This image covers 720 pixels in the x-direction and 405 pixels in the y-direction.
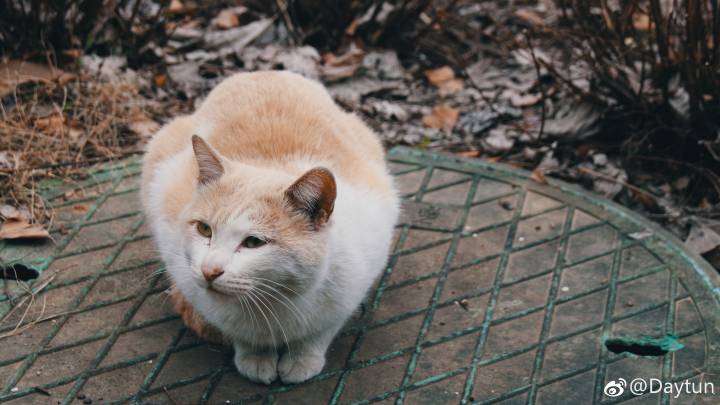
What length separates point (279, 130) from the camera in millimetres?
2867

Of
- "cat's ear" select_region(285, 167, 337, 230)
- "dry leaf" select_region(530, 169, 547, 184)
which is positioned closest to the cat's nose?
"cat's ear" select_region(285, 167, 337, 230)

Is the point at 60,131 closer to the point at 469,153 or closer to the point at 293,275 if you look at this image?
the point at 469,153

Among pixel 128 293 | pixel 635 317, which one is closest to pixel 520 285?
pixel 635 317

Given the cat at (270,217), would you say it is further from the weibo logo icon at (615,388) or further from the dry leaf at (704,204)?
the dry leaf at (704,204)

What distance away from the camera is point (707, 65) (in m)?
3.53

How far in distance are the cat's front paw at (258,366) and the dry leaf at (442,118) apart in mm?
2265

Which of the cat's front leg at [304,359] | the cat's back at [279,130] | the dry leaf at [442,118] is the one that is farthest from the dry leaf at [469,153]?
the cat's front leg at [304,359]

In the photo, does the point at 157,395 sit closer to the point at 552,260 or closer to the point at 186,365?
the point at 186,365

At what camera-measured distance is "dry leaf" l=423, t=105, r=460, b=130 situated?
15.0ft

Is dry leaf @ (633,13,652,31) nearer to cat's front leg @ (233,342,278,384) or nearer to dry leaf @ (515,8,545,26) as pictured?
dry leaf @ (515,8,545,26)

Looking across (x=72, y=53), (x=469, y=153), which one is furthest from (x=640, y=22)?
(x=72, y=53)

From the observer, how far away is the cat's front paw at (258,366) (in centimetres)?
257

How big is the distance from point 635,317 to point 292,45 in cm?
289

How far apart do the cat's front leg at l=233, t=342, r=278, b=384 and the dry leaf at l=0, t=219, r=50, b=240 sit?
1085 millimetres
